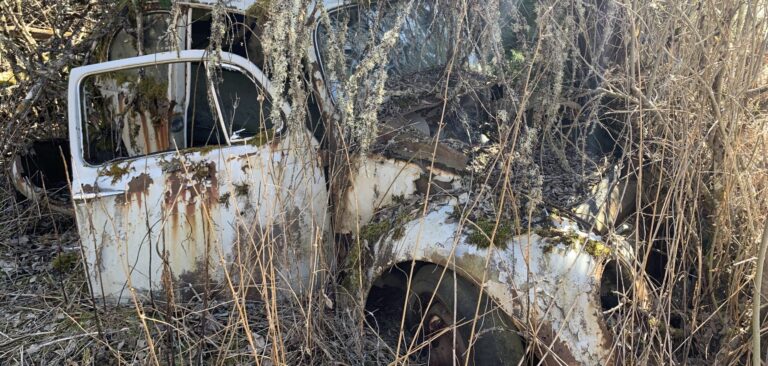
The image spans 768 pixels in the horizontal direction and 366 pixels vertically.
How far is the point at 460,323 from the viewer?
10.0ft

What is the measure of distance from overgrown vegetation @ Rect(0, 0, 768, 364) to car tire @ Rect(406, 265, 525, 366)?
0.80 ft

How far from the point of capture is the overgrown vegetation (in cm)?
299

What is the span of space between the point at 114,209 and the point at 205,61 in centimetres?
90

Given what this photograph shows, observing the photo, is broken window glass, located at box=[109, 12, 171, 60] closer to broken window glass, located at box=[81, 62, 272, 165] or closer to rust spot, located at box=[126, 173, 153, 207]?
broken window glass, located at box=[81, 62, 272, 165]

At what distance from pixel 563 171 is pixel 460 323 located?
1041mm

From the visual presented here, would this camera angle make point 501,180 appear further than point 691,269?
No

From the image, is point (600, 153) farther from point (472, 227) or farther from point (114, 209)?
point (114, 209)

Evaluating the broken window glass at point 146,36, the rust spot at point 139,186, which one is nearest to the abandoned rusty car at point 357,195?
the rust spot at point 139,186

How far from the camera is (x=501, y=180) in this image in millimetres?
3229

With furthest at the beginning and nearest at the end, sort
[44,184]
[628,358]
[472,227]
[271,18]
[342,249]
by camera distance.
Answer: [44,184], [342,249], [271,18], [472,227], [628,358]

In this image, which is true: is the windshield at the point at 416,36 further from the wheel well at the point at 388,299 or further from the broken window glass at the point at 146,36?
the broken window glass at the point at 146,36

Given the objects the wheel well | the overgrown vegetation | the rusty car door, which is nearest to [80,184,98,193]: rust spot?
the rusty car door

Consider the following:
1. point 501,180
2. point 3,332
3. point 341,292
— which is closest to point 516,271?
point 501,180

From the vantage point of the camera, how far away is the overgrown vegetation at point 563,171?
2986 millimetres
